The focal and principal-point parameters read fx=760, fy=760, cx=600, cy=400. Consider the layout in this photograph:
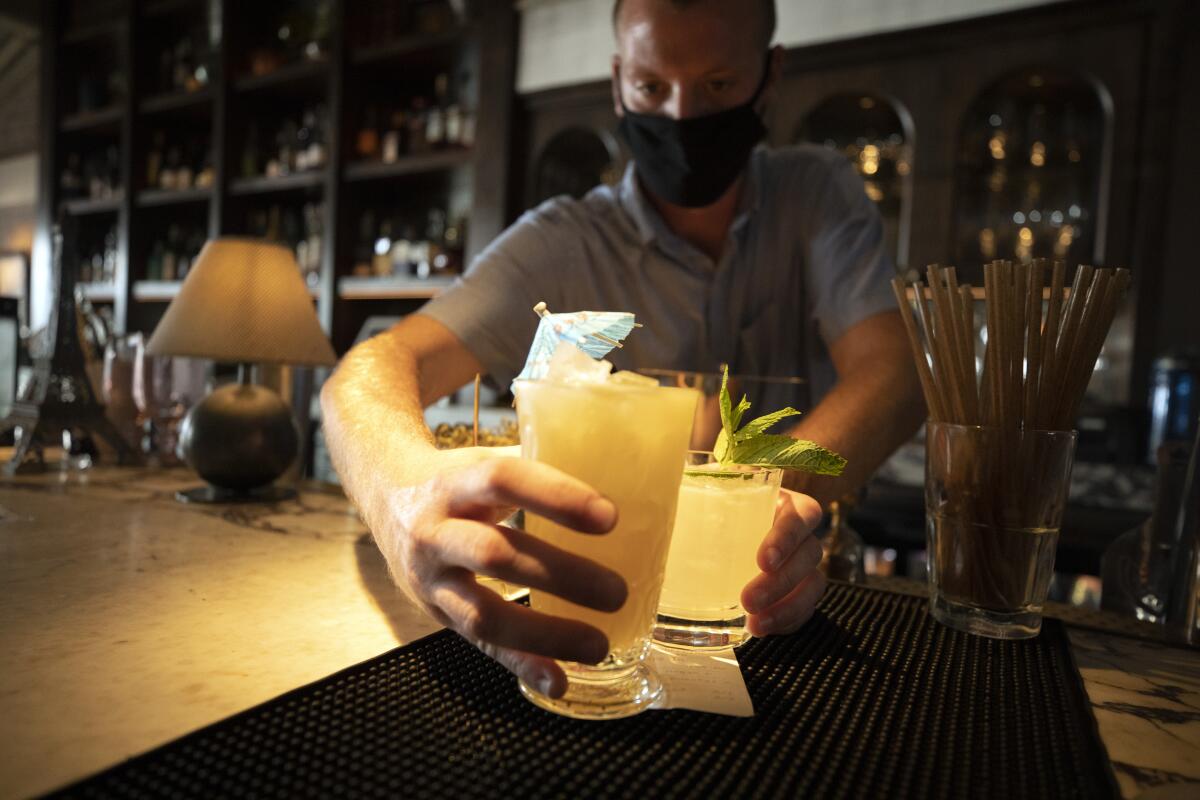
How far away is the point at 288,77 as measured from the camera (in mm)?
3869

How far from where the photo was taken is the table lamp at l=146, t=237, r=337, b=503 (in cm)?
141

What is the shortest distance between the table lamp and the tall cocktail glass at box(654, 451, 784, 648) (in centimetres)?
100

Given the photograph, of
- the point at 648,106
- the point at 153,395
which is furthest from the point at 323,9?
the point at 648,106

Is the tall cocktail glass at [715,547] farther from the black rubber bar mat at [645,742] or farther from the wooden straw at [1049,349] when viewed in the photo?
the wooden straw at [1049,349]

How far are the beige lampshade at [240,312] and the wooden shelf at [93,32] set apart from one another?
158 inches

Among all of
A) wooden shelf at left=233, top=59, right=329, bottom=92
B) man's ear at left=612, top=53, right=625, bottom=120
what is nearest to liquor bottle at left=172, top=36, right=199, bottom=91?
wooden shelf at left=233, top=59, right=329, bottom=92

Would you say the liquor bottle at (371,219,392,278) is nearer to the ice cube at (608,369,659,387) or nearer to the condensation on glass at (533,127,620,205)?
the condensation on glass at (533,127,620,205)

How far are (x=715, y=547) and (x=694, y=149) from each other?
100 centimetres

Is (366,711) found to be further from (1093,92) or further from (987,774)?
(1093,92)

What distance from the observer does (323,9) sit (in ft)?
13.1

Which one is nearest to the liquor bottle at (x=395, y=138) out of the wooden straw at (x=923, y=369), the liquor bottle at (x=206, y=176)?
the liquor bottle at (x=206, y=176)

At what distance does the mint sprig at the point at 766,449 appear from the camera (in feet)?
2.26

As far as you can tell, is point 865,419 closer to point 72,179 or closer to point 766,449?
point 766,449

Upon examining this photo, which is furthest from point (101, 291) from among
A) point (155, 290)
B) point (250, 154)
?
point (250, 154)
